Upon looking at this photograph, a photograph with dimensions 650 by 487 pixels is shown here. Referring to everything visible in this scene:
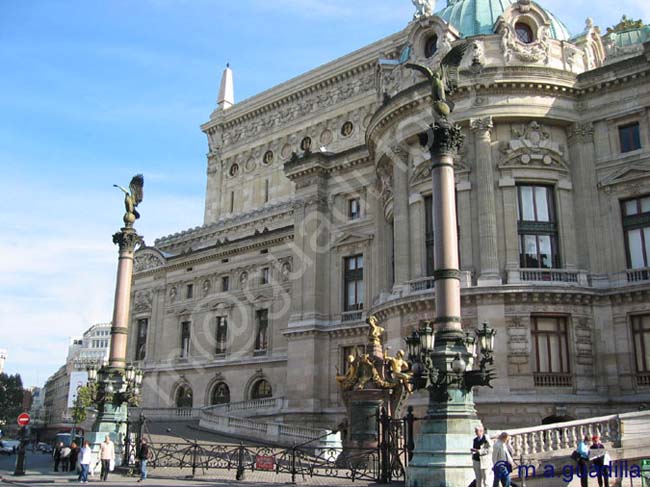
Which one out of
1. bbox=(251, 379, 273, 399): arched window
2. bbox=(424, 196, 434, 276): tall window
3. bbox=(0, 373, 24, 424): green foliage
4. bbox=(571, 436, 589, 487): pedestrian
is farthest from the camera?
bbox=(0, 373, 24, 424): green foliage

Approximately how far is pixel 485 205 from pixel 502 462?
19439 millimetres

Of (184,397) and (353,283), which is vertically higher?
(353,283)

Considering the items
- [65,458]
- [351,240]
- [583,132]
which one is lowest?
[65,458]

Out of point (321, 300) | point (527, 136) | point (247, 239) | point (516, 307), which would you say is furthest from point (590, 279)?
point (247, 239)

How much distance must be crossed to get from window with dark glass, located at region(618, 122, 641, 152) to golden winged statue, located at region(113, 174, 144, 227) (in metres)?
23.5

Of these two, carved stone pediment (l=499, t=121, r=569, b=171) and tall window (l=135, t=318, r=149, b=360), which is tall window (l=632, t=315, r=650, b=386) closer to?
carved stone pediment (l=499, t=121, r=569, b=171)

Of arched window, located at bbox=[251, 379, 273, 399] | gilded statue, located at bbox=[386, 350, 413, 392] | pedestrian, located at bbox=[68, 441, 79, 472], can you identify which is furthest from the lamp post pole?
arched window, located at bbox=[251, 379, 273, 399]

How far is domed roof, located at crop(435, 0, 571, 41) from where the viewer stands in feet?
125

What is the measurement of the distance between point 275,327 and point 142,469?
2659 cm

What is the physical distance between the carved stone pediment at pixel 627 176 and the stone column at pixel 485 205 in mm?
5563

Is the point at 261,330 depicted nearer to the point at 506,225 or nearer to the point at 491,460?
the point at 506,225

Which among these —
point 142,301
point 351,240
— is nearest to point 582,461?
point 351,240

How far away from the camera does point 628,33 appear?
42.8m

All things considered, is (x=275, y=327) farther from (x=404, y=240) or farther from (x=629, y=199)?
(x=629, y=199)
